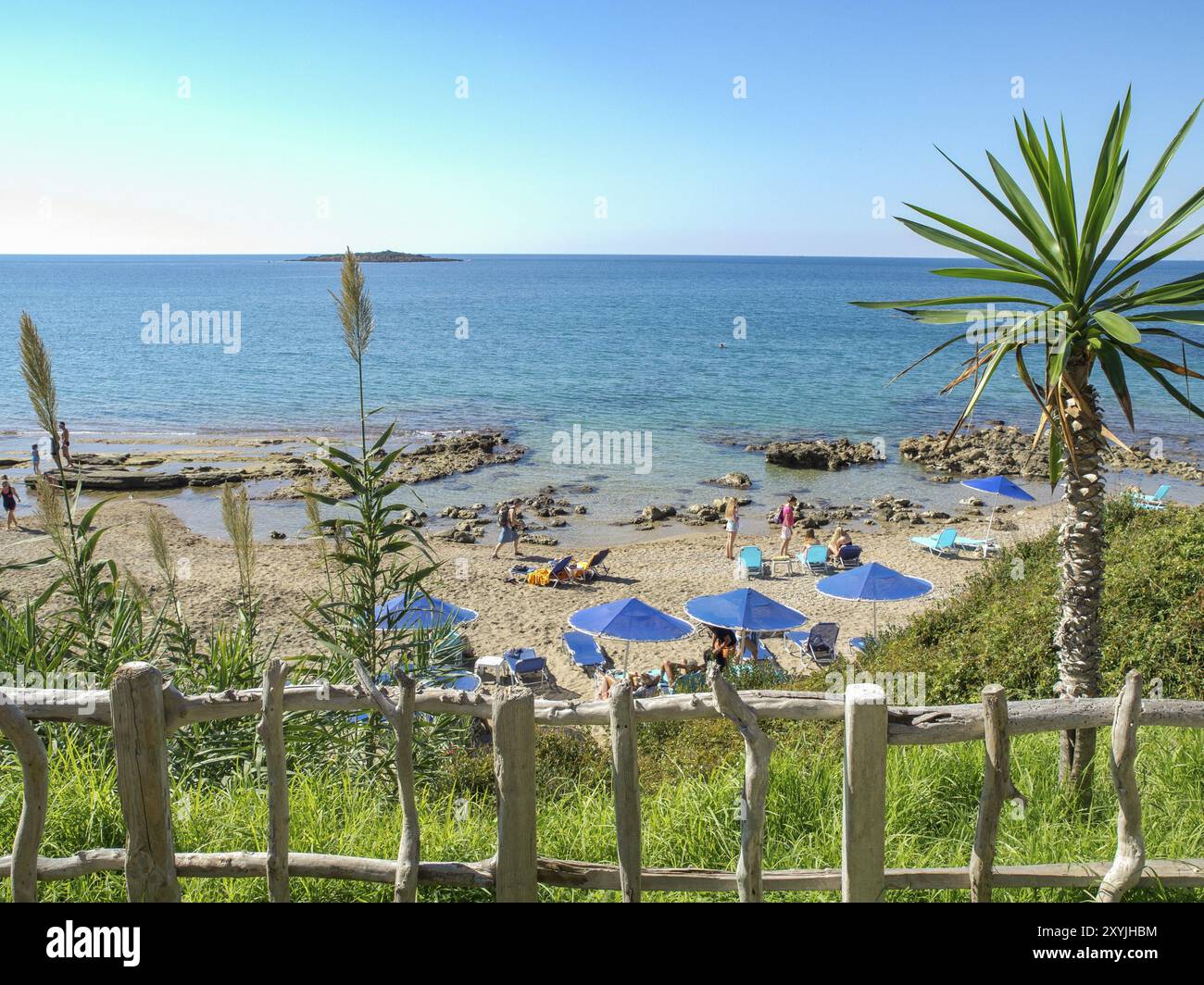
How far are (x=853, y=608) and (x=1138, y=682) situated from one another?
570 inches

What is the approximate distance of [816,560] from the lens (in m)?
20.2

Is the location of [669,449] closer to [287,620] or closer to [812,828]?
[287,620]

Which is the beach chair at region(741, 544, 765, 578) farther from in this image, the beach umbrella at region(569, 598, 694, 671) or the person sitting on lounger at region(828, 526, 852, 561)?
the beach umbrella at region(569, 598, 694, 671)

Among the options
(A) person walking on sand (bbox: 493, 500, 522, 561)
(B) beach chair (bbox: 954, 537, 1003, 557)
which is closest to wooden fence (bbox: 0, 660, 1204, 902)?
(A) person walking on sand (bbox: 493, 500, 522, 561)

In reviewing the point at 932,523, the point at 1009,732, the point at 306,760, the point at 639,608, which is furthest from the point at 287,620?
the point at 932,523

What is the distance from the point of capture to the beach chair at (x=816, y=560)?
20250mm

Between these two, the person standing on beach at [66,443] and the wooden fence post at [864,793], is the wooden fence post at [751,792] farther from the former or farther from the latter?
the person standing on beach at [66,443]

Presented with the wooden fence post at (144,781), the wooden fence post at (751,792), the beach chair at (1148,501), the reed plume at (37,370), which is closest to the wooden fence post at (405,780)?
the wooden fence post at (144,781)

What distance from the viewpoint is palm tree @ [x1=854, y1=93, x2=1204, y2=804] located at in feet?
15.8

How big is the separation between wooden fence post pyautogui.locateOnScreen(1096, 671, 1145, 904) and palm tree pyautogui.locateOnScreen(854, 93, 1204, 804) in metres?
1.18

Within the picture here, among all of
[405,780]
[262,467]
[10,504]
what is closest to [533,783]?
[405,780]

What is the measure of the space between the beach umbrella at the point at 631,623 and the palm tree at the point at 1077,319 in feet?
26.2

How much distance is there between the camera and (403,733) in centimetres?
377
